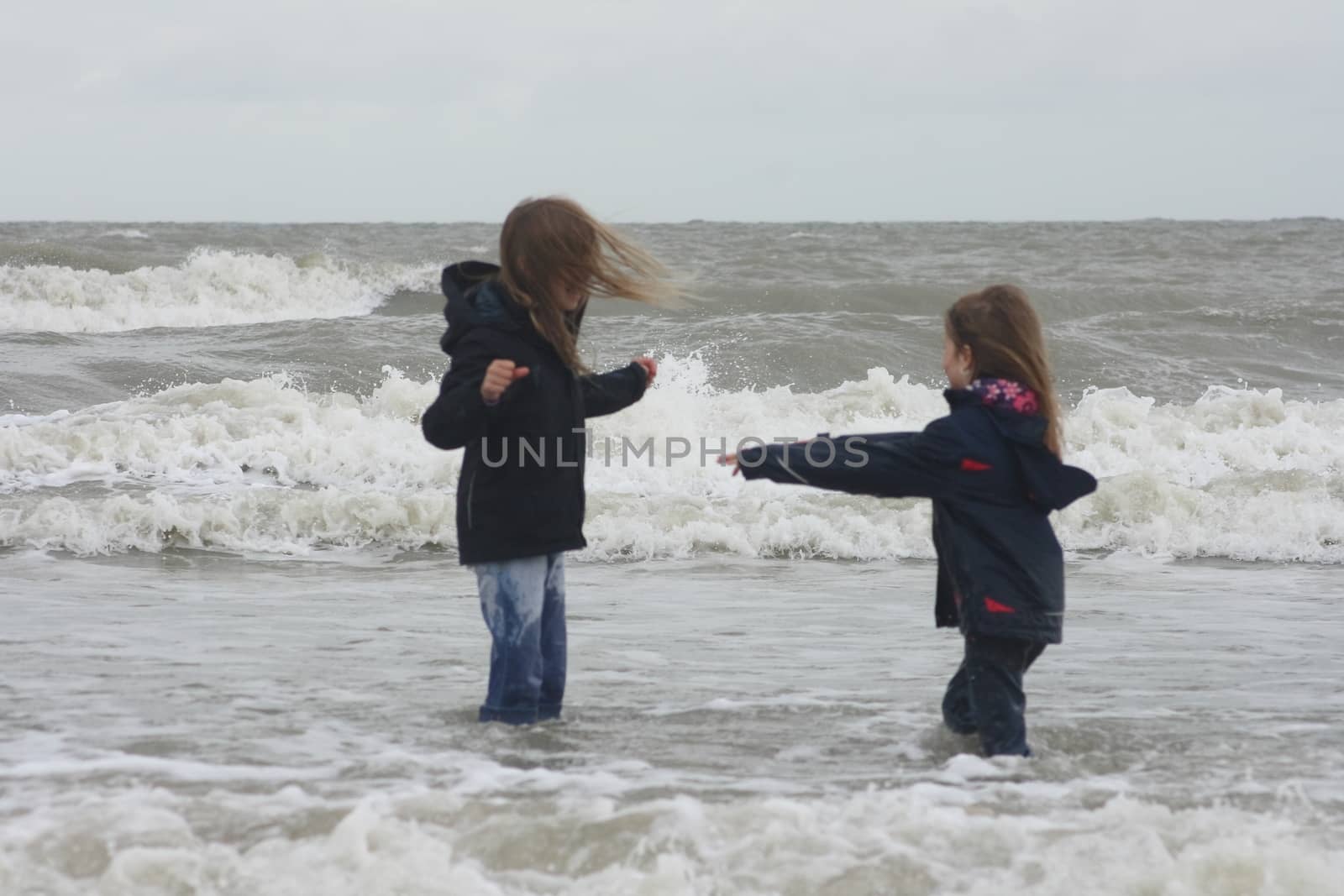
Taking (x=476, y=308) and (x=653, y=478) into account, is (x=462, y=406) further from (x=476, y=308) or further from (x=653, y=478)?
(x=653, y=478)

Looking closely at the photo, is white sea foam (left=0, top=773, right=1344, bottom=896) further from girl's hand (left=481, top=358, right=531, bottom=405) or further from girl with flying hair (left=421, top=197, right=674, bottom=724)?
girl's hand (left=481, top=358, right=531, bottom=405)

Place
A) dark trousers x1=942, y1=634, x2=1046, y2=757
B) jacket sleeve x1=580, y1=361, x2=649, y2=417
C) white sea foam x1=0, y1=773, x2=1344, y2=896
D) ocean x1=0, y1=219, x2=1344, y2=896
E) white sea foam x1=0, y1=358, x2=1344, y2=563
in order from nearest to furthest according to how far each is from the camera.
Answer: white sea foam x1=0, y1=773, x2=1344, y2=896, ocean x1=0, y1=219, x2=1344, y2=896, dark trousers x1=942, y1=634, x2=1046, y2=757, jacket sleeve x1=580, y1=361, x2=649, y2=417, white sea foam x1=0, y1=358, x2=1344, y2=563

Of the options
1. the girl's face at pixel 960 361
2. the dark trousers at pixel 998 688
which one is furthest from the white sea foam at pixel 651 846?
the girl's face at pixel 960 361

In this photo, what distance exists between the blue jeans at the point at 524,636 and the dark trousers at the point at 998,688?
117 centimetres

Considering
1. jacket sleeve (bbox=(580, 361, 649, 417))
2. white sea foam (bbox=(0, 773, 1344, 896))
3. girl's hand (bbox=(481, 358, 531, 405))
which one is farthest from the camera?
jacket sleeve (bbox=(580, 361, 649, 417))

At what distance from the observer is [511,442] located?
3.82 meters

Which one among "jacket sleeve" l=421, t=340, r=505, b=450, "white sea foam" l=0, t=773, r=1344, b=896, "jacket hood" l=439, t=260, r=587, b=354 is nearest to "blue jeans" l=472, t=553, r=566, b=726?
"jacket sleeve" l=421, t=340, r=505, b=450

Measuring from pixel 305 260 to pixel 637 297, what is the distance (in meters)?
22.2

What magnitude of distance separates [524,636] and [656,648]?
182 cm

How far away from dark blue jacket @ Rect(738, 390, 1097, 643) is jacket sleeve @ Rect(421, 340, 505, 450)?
2.23ft

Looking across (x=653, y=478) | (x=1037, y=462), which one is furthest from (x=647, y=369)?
(x=653, y=478)

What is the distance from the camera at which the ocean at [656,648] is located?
3.31 metres

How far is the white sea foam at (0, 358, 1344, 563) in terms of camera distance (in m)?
8.41

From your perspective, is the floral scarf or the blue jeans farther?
the blue jeans
